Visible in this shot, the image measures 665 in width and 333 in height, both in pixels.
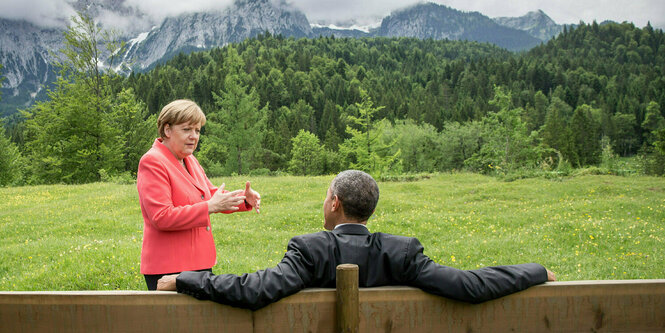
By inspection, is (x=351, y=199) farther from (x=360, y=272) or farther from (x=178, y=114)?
(x=178, y=114)

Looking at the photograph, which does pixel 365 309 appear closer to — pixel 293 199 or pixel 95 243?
pixel 95 243

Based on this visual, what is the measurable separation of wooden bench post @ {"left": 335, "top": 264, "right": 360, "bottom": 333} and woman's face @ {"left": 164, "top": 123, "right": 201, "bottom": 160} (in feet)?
6.43

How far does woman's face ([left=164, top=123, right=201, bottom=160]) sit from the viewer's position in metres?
3.70

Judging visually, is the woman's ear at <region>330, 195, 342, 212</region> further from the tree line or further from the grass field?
the tree line

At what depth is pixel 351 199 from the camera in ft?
10.0

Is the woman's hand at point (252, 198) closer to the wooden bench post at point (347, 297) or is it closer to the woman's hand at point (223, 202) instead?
the woman's hand at point (223, 202)

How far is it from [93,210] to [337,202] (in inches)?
693

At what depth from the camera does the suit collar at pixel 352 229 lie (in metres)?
2.95

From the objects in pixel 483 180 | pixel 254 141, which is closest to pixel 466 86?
pixel 254 141

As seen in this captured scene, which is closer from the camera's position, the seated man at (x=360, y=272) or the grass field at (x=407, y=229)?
the seated man at (x=360, y=272)

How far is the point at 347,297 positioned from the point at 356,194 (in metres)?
0.88

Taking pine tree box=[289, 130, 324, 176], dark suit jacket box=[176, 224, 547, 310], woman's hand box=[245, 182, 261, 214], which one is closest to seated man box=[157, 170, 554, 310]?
dark suit jacket box=[176, 224, 547, 310]

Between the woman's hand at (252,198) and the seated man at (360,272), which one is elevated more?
the woman's hand at (252,198)

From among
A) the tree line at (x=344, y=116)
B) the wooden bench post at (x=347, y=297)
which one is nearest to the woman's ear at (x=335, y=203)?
the wooden bench post at (x=347, y=297)
